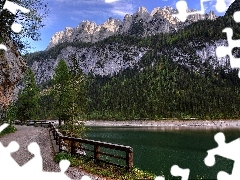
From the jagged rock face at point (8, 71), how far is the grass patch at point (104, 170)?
6982 mm

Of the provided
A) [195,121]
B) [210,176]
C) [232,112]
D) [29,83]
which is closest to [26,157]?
[210,176]

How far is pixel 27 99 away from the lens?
72.7 m

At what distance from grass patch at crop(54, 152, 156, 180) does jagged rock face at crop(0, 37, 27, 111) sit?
6982mm

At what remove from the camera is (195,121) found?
517ft

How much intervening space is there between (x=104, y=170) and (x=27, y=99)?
199ft

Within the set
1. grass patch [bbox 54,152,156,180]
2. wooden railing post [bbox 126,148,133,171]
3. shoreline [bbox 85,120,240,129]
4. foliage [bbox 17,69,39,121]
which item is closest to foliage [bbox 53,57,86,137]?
grass patch [bbox 54,152,156,180]

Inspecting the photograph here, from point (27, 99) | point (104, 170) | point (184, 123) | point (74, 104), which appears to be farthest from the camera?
point (184, 123)

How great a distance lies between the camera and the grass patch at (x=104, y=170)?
14.9m

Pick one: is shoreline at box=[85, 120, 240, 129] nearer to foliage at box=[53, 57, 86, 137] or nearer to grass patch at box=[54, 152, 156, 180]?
foliage at box=[53, 57, 86, 137]

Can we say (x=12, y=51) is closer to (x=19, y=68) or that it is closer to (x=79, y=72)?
(x=19, y=68)

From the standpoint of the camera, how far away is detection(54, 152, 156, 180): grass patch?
1490 cm

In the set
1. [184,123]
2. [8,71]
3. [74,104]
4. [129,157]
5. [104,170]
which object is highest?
[8,71]

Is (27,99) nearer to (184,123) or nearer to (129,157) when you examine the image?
(129,157)

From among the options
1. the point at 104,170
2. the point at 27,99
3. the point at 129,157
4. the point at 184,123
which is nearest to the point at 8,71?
the point at 104,170
